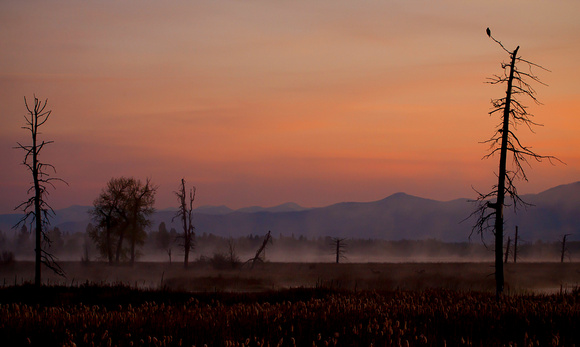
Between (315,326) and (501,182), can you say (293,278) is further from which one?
(315,326)

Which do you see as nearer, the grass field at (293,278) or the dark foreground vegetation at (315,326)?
the dark foreground vegetation at (315,326)

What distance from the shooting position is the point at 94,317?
14320 mm

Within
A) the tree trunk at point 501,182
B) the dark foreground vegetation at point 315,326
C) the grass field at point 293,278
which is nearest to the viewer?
the dark foreground vegetation at point 315,326

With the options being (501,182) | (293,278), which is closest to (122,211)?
(293,278)

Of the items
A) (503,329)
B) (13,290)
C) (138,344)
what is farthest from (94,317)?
(13,290)

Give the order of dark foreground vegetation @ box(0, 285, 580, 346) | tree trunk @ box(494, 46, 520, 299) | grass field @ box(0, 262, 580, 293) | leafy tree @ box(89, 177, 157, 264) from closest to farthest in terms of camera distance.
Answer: dark foreground vegetation @ box(0, 285, 580, 346) < tree trunk @ box(494, 46, 520, 299) < grass field @ box(0, 262, 580, 293) < leafy tree @ box(89, 177, 157, 264)

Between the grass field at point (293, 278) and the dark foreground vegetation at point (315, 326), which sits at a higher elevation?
the dark foreground vegetation at point (315, 326)

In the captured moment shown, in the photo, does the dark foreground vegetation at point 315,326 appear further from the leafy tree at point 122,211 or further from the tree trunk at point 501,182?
the leafy tree at point 122,211

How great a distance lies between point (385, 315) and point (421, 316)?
1.10 meters

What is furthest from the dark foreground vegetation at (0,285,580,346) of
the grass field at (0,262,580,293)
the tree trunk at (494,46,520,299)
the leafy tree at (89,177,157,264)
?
the leafy tree at (89,177,157,264)

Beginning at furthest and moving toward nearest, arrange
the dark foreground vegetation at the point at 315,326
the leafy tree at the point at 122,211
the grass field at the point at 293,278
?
the leafy tree at the point at 122,211 → the grass field at the point at 293,278 → the dark foreground vegetation at the point at 315,326

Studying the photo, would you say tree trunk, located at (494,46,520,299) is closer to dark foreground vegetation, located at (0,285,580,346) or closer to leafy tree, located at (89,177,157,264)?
dark foreground vegetation, located at (0,285,580,346)

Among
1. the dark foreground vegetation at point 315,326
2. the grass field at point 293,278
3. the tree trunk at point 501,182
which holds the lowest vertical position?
the grass field at point 293,278

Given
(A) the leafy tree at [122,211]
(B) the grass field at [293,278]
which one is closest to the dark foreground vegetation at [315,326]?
(B) the grass field at [293,278]
